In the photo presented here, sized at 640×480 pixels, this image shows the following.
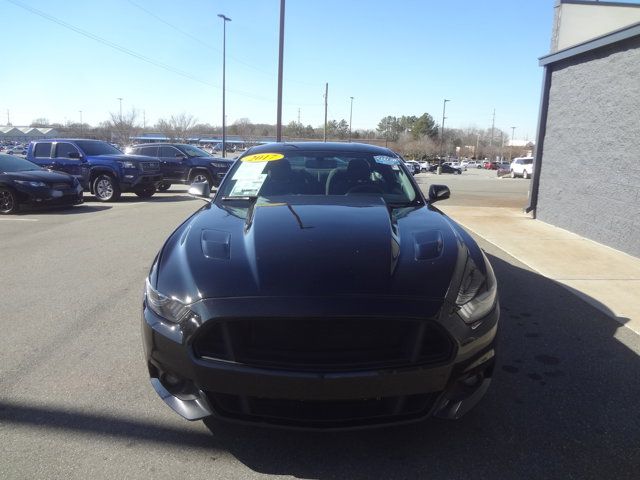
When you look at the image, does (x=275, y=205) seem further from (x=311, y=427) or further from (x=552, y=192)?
(x=552, y=192)

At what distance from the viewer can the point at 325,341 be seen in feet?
7.75

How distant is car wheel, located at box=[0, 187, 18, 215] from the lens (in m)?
12.1

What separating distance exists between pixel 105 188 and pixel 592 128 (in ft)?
41.7

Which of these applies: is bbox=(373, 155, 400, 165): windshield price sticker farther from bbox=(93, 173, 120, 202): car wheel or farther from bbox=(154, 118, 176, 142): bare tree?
bbox=(154, 118, 176, 142): bare tree

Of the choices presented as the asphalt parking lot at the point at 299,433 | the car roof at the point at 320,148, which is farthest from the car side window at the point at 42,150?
the car roof at the point at 320,148

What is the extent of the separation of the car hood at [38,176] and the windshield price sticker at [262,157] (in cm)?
957

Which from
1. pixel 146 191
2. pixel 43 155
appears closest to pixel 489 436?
pixel 146 191

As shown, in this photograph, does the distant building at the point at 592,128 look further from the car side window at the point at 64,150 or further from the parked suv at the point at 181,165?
the car side window at the point at 64,150

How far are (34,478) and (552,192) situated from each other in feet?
34.3

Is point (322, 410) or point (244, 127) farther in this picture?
point (244, 127)

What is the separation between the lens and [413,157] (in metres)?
102

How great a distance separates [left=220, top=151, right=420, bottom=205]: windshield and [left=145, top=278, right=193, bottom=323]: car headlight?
1.66 meters

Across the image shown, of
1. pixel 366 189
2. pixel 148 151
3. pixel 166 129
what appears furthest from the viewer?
pixel 166 129

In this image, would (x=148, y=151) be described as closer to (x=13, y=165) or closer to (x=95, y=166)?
(x=95, y=166)
